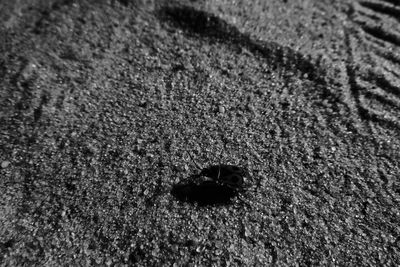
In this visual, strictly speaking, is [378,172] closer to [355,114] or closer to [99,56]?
[355,114]

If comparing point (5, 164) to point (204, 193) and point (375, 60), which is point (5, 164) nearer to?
point (204, 193)

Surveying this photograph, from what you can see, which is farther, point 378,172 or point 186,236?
point 378,172

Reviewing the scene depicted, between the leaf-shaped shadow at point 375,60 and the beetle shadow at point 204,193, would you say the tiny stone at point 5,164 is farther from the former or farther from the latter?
the leaf-shaped shadow at point 375,60

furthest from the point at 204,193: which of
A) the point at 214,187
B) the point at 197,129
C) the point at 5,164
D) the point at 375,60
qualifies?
the point at 375,60

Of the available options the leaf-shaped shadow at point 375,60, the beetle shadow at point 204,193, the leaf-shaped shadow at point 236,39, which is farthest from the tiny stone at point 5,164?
the leaf-shaped shadow at point 375,60

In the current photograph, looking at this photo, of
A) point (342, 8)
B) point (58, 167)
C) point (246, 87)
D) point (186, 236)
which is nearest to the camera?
point (186, 236)

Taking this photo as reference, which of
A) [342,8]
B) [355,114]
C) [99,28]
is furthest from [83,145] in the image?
[342,8]
